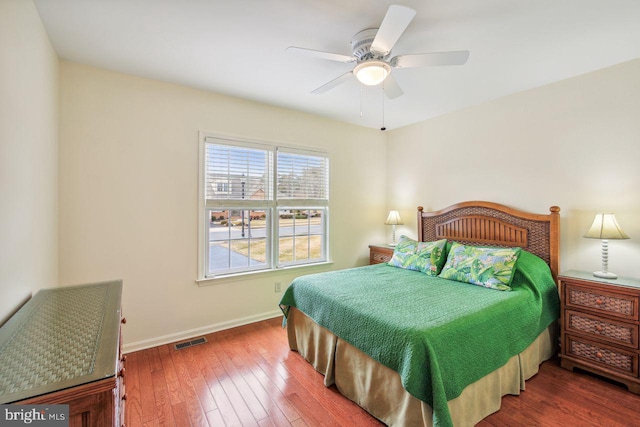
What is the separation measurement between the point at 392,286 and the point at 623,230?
2045mm

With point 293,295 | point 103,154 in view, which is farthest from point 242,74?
point 293,295

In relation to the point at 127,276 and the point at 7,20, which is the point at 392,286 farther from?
the point at 7,20

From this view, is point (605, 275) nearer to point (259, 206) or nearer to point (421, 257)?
point (421, 257)

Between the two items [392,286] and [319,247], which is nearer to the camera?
[392,286]

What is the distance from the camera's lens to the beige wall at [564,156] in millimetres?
2453

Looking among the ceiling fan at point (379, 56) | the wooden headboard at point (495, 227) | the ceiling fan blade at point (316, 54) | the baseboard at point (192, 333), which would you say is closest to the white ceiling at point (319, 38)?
the ceiling fan at point (379, 56)

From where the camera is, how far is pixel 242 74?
266cm

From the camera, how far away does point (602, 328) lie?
2.27 m

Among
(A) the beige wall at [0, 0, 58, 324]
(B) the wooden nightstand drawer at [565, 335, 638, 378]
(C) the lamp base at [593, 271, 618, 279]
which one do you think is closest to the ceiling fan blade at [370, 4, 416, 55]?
(A) the beige wall at [0, 0, 58, 324]

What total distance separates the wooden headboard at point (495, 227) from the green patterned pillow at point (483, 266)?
49cm

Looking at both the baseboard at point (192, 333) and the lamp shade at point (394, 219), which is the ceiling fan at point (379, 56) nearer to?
the lamp shade at point (394, 219)

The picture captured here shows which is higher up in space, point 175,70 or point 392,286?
point 175,70

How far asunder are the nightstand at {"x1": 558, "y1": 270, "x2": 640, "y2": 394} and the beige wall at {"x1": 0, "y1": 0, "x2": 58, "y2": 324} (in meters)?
3.82

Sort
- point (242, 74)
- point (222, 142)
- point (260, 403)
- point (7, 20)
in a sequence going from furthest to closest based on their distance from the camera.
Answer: point (222, 142)
point (242, 74)
point (260, 403)
point (7, 20)
